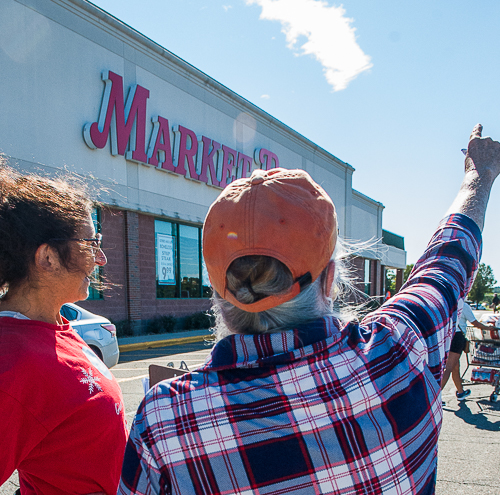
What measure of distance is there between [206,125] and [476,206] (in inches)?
636

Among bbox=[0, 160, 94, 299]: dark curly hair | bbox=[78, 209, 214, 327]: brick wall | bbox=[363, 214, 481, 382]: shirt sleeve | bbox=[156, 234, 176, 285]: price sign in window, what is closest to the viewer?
bbox=[363, 214, 481, 382]: shirt sleeve

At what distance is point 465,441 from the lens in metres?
4.61

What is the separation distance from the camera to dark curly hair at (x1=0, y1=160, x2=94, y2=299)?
147 cm

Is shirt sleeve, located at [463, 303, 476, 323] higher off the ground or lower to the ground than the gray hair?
lower

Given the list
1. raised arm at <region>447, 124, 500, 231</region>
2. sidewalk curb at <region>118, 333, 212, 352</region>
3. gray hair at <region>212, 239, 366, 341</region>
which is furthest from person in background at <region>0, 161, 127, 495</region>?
sidewalk curb at <region>118, 333, 212, 352</region>

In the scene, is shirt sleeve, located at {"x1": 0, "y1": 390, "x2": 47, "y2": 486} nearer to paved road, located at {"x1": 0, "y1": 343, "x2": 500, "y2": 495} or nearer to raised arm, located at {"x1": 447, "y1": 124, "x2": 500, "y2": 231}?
raised arm, located at {"x1": 447, "y1": 124, "x2": 500, "y2": 231}

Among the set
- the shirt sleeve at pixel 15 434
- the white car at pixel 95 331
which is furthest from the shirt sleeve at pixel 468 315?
the shirt sleeve at pixel 15 434

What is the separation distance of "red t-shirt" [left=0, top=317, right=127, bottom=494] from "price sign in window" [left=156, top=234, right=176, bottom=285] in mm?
13823

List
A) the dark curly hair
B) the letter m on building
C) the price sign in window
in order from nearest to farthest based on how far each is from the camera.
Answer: the dark curly hair
the letter m on building
the price sign in window

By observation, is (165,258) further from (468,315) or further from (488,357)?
(488,357)

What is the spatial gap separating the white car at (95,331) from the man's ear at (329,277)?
6.47 metres

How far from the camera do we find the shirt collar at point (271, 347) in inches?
37.4

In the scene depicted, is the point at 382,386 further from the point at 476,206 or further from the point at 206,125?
the point at 206,125

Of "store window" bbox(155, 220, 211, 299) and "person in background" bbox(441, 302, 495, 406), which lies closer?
"person in background" bbox(441, 302, 495, 406)
